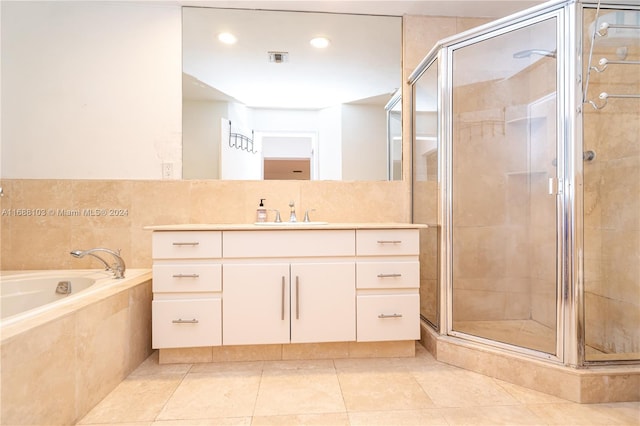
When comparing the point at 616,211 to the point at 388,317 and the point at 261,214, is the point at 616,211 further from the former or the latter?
the point at 261,214

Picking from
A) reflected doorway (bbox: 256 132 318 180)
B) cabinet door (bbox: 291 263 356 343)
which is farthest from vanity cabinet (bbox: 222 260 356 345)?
reflected doorway (bbox: 256 132 318 180)

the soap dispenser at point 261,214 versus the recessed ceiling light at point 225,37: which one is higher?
the recessed ceiling light at point 225,37

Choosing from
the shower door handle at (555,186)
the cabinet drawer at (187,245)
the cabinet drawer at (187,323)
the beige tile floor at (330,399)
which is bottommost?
the beige tile floor at (330,399)

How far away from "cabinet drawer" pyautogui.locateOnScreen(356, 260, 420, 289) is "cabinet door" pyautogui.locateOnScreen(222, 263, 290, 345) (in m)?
0.43

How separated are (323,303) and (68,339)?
1.14 metres

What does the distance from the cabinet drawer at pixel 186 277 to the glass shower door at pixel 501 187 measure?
4.58ft

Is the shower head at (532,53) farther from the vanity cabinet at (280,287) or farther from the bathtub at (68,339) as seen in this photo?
the bathtub at (68,339)

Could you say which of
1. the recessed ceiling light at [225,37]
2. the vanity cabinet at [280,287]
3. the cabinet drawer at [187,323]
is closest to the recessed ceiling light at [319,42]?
the recessed ceiling light at [225,37]

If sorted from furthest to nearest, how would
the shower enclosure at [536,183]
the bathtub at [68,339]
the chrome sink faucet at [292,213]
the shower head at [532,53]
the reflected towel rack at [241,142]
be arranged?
1. the reflected towel rack at [241,142]
2. the chrome sink faucet at [292,213]
3. the shower head at [532,53]
4. the shower enclosure at [536,183]
5. the bathtub at [68,339]

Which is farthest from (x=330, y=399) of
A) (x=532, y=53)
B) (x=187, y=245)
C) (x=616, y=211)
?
(x=532, y=53)

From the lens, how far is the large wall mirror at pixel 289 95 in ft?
7.34

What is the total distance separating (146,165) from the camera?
7.25 feet

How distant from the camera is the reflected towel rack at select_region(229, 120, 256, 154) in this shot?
2260mm

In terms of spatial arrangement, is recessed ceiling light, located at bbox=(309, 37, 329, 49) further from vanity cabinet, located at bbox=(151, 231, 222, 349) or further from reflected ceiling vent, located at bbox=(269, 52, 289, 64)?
vanity cabinet, located at bbox=(151, 231, 222, 349)
